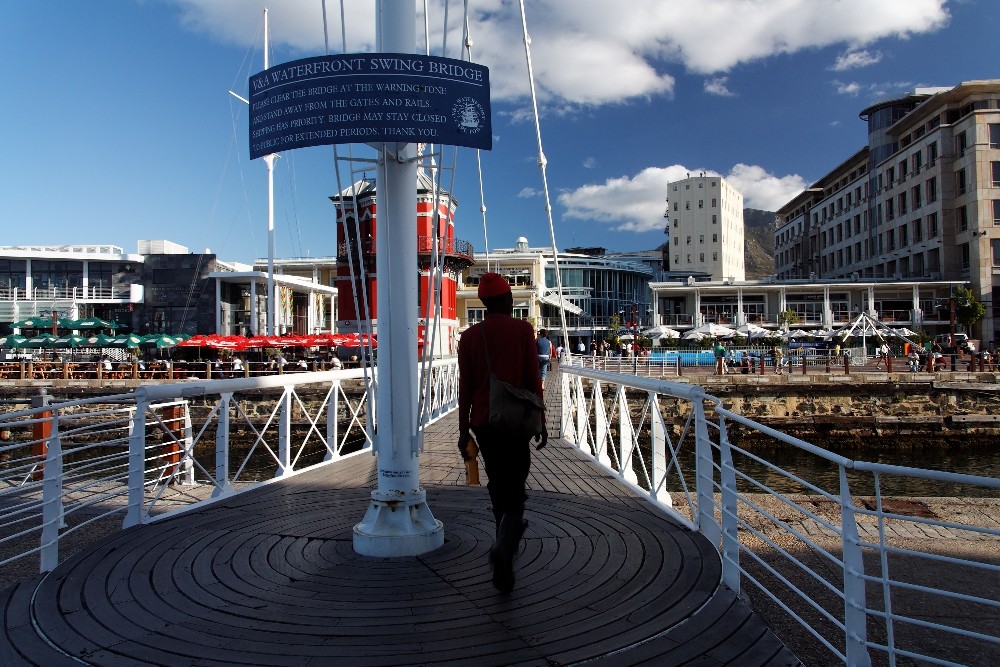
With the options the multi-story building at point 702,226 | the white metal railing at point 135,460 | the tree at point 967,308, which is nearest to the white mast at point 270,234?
the white metal railing at point 135,460

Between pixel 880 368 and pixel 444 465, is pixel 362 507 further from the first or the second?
pixel 880 368

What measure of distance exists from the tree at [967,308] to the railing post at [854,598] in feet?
155

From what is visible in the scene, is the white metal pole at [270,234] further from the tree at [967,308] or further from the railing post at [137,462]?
the tree at [967,308]

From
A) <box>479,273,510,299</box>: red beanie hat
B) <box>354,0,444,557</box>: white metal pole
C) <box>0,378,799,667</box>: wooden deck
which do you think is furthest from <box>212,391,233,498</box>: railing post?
<box>479,273,510,299</box>: red beanie hat

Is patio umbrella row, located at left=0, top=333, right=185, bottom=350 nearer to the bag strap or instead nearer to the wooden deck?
the wooden deck

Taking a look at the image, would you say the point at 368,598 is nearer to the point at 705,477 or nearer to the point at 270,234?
the point at 705,477

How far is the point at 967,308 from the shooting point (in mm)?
41438

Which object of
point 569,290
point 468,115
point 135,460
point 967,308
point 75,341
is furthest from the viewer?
point 569,290

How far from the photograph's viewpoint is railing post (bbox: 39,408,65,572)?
4.17m

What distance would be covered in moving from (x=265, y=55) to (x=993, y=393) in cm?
3507

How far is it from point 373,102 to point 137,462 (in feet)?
10.0

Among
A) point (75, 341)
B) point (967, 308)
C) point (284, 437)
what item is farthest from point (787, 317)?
point (284, 437)

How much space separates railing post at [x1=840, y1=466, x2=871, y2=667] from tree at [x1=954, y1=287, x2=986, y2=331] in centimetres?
4732

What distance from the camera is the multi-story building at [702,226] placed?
80188 mm
